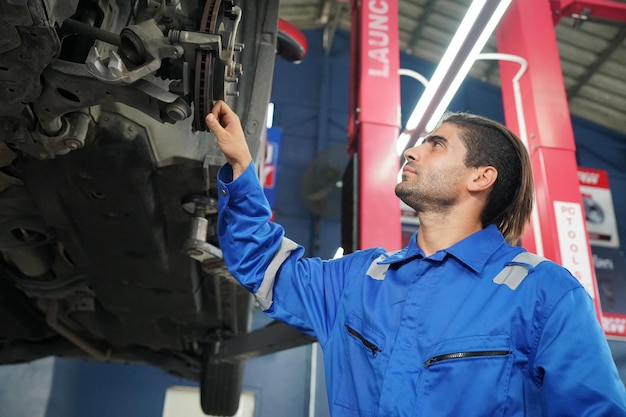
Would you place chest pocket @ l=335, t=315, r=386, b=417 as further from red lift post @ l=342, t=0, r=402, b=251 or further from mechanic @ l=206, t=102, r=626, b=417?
red lift post @ l=342, t=0, r=402, b=251

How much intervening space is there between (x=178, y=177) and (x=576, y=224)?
1.95 meters

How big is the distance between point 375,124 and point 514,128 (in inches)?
31.9

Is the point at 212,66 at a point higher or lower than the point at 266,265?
higher

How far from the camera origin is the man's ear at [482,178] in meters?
1.30

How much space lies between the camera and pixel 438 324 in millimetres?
1046

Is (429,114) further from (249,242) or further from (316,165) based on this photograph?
(316,165)

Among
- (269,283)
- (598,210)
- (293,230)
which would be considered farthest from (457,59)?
(598,210)

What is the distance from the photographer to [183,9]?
1.48m

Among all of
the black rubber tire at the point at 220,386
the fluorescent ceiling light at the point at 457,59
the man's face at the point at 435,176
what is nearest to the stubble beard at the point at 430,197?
the man's face at the point at 435,176

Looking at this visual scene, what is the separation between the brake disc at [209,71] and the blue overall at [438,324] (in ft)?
0.58

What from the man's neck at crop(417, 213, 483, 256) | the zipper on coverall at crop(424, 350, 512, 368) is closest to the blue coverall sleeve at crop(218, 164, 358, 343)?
the man's neck at crop(417, 213, 483, 256)

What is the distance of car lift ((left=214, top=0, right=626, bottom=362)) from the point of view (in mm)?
2682

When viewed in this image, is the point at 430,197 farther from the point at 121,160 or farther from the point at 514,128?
the point at 514,128

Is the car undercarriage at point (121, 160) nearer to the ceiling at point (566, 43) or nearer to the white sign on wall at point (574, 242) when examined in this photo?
the white sign on wall at point (574, 242)
